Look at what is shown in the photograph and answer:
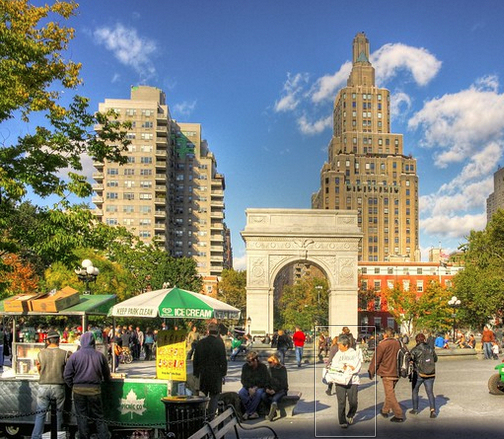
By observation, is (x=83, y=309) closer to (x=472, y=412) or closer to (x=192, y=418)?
(x=192, y=418)

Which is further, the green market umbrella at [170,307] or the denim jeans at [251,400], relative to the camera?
the denim jeans at [251,400]

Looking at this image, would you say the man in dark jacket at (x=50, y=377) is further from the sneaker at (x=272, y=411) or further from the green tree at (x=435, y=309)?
the green tree at (x=435, y=309)

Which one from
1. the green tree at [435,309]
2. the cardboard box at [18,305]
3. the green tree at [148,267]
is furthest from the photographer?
the green tree at [435,309]

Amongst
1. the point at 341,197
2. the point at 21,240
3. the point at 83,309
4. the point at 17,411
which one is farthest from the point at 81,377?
the point at 341,197

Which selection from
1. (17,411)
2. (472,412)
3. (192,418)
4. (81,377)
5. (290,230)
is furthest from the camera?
(290,230)

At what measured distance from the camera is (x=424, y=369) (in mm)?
13430

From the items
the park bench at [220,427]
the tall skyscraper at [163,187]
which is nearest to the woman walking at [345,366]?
the park bench at [220,427]

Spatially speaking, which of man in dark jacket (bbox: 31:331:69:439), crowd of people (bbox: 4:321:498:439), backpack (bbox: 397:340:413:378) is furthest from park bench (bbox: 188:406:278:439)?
backpack (bbox: 397:340:413:378)

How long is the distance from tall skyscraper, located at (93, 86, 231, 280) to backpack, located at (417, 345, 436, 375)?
76352mm

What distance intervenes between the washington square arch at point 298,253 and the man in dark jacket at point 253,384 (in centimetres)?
3955

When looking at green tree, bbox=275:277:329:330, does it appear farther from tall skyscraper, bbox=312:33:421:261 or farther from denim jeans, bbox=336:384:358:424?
denim jeans, bbox=336:384:358:424

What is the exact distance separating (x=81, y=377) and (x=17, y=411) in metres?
1.75

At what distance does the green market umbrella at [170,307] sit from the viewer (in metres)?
11.5

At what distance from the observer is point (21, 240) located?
18.5 m
